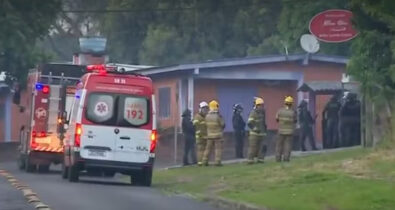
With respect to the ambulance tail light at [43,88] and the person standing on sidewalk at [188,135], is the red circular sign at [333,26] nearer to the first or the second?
the person standing on sidewalk at [188,135]

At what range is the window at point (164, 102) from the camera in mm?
45847

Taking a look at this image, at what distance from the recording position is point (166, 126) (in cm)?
4591

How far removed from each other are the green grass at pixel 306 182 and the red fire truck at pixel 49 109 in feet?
12.1

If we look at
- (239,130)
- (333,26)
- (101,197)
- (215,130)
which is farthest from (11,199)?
(239,130)

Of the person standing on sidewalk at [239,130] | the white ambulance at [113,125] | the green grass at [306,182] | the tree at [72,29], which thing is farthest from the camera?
the tree at [72,29]

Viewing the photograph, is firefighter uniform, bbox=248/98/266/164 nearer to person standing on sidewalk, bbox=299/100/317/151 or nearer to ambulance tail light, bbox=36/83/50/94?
person standing on sidewalk, bbox=299/100/317/151

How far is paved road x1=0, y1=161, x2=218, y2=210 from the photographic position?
69.3ft

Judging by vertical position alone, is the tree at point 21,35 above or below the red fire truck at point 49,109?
above

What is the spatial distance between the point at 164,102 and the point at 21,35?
6.44 m

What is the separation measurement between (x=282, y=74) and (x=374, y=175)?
69.6 ft

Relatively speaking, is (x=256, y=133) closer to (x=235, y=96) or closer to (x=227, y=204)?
(x=227, y=204)

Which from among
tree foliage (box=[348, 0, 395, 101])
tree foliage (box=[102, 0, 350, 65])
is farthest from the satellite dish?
tree foliage (box=[348, 0, 395, 101])

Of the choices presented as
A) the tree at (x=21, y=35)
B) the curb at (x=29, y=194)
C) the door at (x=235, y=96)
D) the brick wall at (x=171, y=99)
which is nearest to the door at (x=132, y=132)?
the curb at (x=29, y=194)

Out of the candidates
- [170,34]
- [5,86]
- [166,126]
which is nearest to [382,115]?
[166,126]
